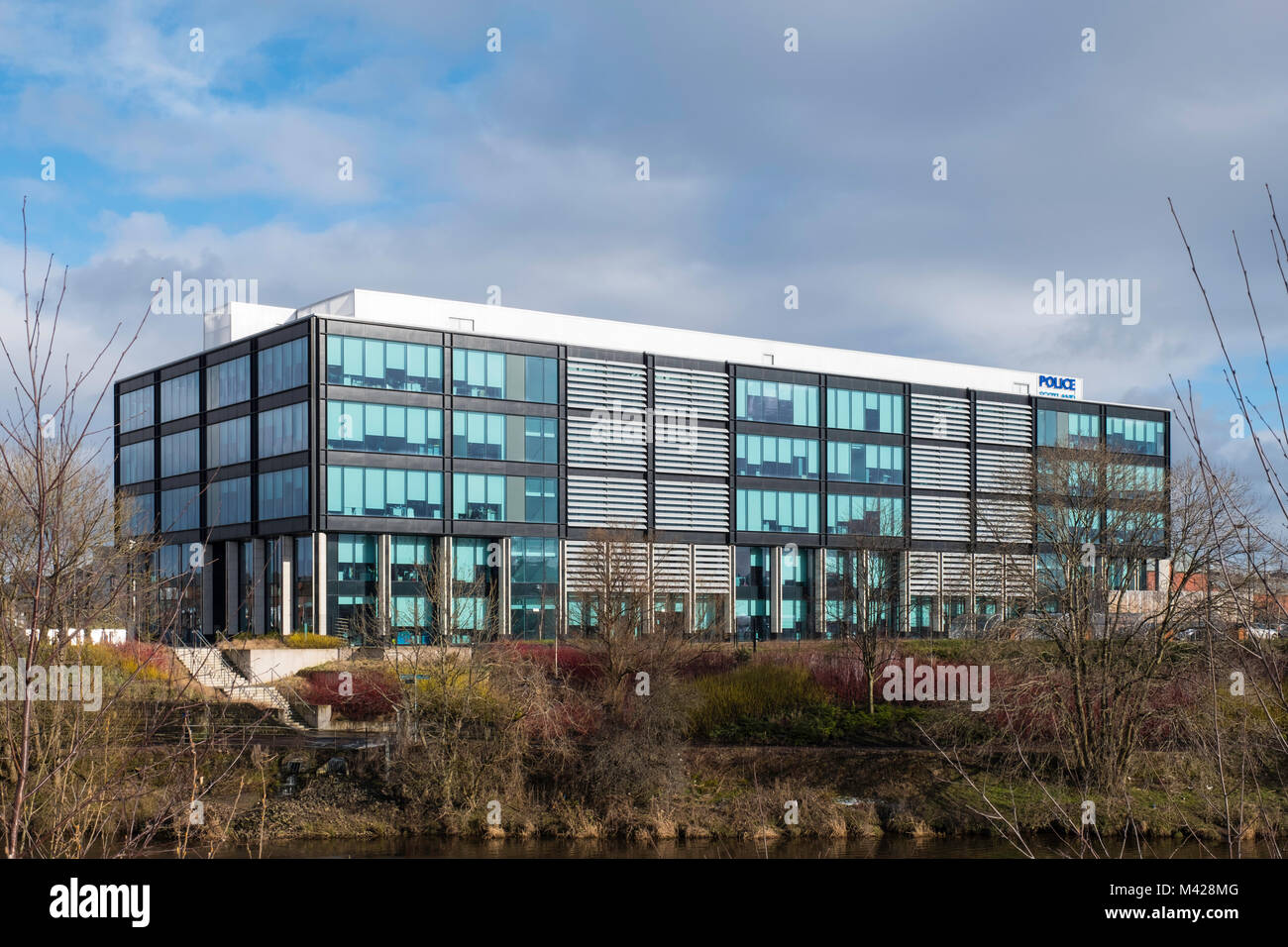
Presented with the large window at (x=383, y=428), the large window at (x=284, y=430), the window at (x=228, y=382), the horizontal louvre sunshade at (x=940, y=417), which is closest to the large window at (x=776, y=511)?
the horizontal louvre sunshade at (x=940, y=417)

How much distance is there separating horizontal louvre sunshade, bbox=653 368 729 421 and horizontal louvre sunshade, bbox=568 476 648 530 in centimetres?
584

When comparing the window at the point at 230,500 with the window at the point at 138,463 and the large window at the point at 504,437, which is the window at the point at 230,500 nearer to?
the window at the point at 138,463

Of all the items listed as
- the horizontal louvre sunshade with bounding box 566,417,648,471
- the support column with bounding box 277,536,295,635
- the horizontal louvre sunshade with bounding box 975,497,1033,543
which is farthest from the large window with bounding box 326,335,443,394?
the horizontal louvre sunshade with bounding box 975,497,1033,543

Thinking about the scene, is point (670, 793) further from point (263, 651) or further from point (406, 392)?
point (406, 392)

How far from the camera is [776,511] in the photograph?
76.3 meters

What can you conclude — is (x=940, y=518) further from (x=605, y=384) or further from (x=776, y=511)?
(x=605, y=384)

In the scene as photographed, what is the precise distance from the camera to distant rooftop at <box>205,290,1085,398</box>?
68.6 meters

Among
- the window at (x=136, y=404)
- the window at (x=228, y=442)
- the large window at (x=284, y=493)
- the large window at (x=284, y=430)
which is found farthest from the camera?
the window at (x=136, y=404)

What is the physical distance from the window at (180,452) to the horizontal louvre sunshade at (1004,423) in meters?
53.4

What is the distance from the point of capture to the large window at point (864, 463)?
79.2 meters

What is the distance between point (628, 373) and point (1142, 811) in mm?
46837

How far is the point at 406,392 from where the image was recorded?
214 ft

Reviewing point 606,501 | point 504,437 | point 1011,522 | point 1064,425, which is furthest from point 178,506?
point 1064,425

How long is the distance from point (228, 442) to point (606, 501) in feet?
75.6
